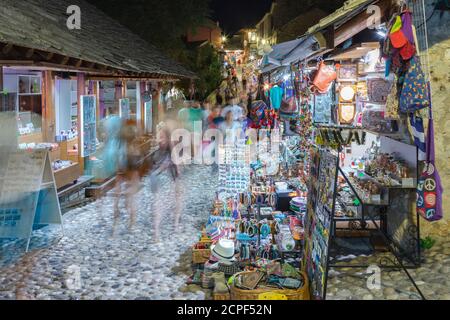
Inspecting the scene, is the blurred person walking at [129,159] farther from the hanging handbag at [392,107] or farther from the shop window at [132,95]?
the shop window at [132,95]

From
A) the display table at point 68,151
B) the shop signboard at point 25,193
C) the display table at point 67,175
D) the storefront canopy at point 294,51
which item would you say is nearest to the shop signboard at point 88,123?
the display table at point 68,151

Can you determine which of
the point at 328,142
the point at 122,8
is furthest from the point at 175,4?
the point at 328,142

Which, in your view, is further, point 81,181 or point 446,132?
point 81,181

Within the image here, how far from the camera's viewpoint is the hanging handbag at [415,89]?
21.6 feet

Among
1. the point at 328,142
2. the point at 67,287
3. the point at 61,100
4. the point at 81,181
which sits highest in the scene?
the point at 61,100

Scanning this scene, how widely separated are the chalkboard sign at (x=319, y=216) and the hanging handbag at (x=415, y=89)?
1391mm

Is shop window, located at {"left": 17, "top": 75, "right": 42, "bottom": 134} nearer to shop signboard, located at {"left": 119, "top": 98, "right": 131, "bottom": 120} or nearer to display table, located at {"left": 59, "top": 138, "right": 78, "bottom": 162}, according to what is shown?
display table, located at {"left": 59, "top": 138, "right": 78, "bottom": 162}

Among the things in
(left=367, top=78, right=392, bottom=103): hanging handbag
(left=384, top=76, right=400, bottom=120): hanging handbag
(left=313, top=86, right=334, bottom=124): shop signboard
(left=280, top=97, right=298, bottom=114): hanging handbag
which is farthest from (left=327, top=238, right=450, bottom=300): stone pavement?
(left=280, top=97, right=298, bottom=114): hanging handbag

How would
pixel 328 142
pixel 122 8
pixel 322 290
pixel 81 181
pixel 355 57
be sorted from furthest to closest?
pixel 122 8
pixel 81 181
pixel 355 57
pixel 328 142
pixel 322 290

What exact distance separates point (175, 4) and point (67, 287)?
19.9 metres

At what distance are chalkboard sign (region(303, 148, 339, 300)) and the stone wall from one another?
2.47m

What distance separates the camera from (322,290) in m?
5.54

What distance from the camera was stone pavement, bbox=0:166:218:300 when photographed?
268 inches
